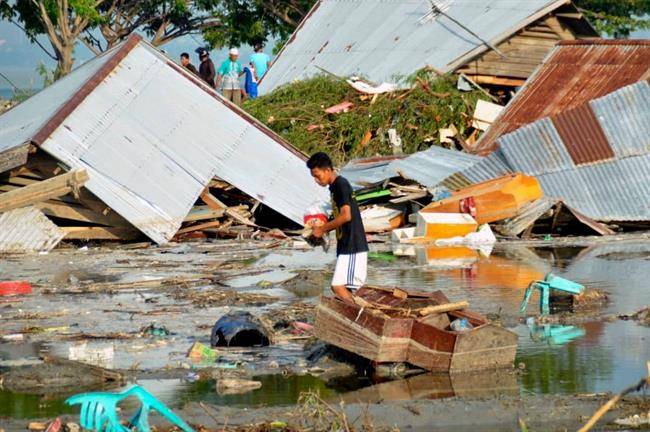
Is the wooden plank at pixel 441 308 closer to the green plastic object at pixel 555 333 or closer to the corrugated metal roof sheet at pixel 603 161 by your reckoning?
the green plastic object at pixel 555 333

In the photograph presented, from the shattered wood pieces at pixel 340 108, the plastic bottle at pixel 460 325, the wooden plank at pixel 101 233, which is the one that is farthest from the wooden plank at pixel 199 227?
the plastic bottle at pixel 460 325

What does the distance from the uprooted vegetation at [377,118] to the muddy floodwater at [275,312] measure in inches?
247

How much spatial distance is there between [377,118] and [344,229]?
14.7 metres

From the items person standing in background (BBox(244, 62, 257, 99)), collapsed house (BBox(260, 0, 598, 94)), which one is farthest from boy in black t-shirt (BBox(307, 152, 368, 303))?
person standing in background (BBox(244, 62, 257, 99))

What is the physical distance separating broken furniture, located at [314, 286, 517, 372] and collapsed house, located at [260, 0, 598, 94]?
16.7m

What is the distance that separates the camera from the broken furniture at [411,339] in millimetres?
9008

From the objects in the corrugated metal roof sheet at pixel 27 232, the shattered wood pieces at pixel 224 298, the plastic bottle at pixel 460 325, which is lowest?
the plastic bottle at pixel 460 325

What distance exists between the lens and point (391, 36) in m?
28.5

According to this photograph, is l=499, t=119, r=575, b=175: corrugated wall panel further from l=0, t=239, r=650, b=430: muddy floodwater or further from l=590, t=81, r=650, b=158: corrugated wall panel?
l=0, t=239, r=650, b=430: muddy floodwater

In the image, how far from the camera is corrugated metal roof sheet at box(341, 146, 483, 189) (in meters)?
19.6

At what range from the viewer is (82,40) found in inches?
1735

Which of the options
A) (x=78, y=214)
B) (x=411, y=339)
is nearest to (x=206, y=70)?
(x=78, y=214)

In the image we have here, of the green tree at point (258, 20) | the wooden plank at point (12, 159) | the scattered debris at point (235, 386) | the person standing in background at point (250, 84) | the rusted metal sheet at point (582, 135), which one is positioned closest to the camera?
the scattered debris at point (235, 386)

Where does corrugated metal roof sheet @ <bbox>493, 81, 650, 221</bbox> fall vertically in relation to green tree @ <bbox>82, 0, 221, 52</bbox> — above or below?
below
